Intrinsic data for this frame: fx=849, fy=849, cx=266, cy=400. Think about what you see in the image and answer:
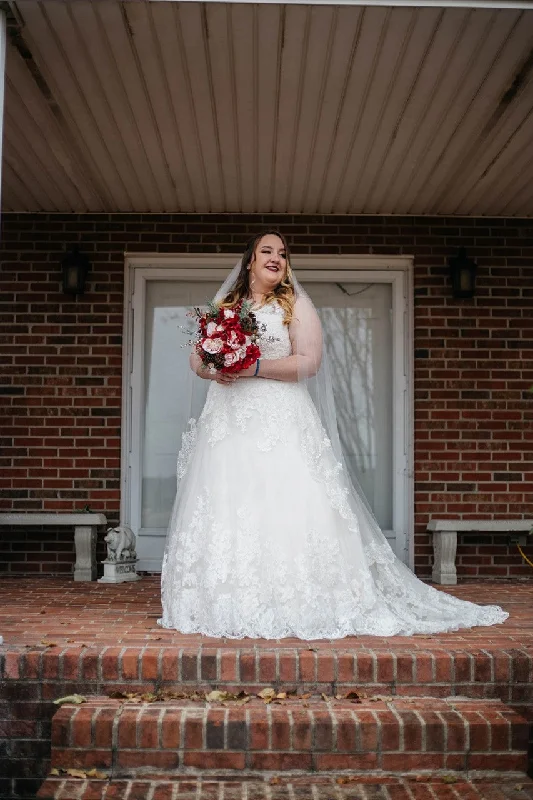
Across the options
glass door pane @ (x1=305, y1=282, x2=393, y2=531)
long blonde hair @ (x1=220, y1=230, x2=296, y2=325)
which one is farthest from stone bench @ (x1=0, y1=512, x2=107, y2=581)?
long blonde hair @ (x1=220, y1=230, x2=296, y2=325)

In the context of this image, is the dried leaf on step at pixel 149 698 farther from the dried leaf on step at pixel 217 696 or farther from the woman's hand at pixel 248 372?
the woman's hand at pixel 248 372

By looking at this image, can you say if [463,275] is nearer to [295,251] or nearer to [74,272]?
[295,251]

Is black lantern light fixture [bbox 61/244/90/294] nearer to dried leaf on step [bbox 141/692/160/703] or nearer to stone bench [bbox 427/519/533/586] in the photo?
stone bench [bbox 427/519/533/586]

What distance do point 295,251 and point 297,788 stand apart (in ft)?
13.8

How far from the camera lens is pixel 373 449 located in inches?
253

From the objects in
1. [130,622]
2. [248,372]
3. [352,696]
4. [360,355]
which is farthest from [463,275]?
[352,696]

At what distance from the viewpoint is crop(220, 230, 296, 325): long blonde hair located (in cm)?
455

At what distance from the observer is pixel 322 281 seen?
6.45m

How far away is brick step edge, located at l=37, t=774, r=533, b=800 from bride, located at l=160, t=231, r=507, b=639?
33.5 inches

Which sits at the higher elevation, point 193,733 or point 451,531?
point 451,531

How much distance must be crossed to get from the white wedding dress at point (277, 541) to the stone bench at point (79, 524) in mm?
1684

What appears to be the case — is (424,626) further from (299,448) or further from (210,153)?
(210,153)

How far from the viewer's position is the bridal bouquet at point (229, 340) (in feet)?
13.7

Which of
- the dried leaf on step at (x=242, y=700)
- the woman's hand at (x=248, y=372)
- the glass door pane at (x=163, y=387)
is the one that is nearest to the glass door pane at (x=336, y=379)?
the glass door pane at (x=163, y=387)
